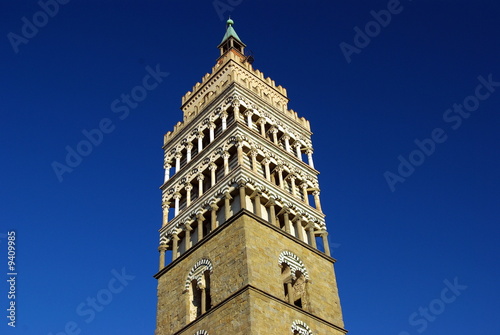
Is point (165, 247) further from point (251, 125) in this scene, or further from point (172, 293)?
point (251, 125)

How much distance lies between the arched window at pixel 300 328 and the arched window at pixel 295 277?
4.82 feet

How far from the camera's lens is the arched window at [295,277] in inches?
1046

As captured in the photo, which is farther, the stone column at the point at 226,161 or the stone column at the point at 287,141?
the stone column at the point at 287,141

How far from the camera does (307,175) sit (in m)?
32.7

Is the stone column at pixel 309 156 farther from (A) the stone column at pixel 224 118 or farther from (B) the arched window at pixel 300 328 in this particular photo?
(B) the arched window at pixel 300 328

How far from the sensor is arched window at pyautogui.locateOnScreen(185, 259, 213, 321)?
26500 millimetres

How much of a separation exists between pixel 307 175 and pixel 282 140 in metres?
2.68

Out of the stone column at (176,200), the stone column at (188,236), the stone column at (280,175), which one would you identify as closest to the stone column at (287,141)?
the stone column at (280,175)

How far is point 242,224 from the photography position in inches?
1031

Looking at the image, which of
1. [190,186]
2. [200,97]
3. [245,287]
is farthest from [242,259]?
[200,97]

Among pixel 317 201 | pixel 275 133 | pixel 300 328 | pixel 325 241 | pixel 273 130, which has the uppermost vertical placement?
pixel 273 130

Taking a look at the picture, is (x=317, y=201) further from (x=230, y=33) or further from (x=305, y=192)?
(x=230, y=33)

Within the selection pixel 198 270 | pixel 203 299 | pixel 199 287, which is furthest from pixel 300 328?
pixel 198 270

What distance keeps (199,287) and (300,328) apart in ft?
16.1
